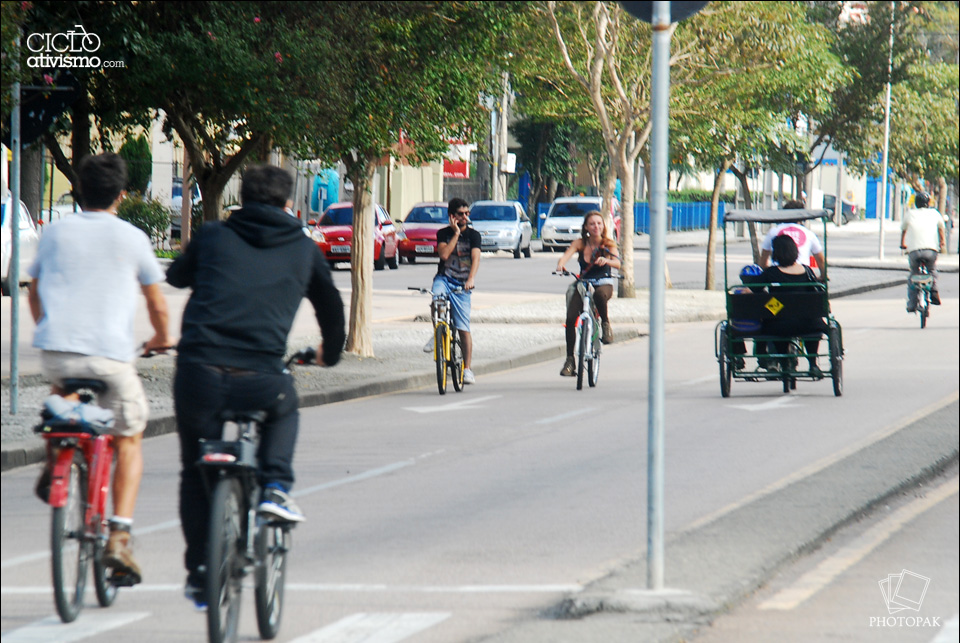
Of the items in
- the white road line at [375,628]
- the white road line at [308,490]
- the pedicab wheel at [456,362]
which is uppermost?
the pedicab wheel at [456,362]

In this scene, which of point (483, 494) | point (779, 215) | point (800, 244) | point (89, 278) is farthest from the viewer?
point (800, 244)

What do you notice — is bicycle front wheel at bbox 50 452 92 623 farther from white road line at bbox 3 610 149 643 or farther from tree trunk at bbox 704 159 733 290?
tree trunk at bbox 704 159 733 290

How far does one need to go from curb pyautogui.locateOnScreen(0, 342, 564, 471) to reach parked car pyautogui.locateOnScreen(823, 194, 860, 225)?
59.0 m

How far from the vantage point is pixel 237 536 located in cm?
507

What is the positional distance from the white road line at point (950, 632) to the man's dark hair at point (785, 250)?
756 cm

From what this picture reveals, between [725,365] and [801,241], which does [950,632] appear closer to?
[725,365]

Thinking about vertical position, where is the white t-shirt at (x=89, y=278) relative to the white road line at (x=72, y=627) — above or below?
above

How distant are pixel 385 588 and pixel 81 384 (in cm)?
163

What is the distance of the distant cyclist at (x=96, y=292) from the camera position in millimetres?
5465

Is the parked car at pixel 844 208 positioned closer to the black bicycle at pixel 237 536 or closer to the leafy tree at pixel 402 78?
the leafy tree at pixel 402 78

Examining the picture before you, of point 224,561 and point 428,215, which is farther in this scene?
point 428,215

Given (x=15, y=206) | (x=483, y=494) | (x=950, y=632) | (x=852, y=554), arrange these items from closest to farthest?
1. (x=950, y=632)
2. (x=852, y=554)
3. (x=483, y=494)
4. (x=15, y=206)

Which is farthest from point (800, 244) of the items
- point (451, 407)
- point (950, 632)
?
point (950, 632)

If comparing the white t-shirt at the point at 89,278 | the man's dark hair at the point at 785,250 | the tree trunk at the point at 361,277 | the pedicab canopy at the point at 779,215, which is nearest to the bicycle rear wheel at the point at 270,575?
the white t-shirt at the point at 89,278
